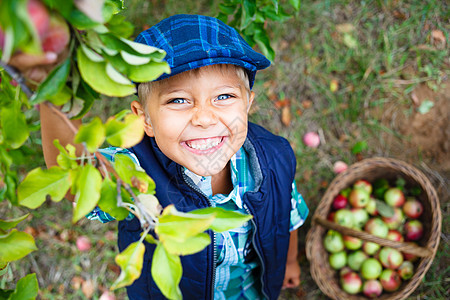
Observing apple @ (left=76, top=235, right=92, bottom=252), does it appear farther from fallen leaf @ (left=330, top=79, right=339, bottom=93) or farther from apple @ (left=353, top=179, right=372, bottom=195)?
fallen leaf @ (left=330, top=79, right=339, bottom=93)

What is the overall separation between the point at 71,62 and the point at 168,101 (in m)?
0.51

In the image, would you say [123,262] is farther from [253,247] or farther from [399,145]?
[399,145]

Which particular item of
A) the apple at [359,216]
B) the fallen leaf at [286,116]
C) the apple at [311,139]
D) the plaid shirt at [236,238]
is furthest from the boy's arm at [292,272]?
the fallen leaf at [286,116]

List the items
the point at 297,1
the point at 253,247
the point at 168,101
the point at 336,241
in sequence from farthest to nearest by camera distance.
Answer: the point at 336,241 < the point at 253,247 < the point at 297,1 < the point at 168,101

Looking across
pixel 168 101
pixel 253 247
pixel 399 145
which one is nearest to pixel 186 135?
pixel 168 101

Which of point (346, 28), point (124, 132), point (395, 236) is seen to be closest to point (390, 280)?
point (395, 236)

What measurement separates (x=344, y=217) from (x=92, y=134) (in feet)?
5.89

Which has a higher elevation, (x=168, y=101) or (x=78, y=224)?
(x=168, y=101)

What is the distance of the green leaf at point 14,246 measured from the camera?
66 cm

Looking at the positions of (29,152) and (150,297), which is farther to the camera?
(150,297)

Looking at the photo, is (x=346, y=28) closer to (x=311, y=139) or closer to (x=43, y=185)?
(x=311, y=139)

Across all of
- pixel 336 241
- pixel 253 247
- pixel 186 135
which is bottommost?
pixel 336 241

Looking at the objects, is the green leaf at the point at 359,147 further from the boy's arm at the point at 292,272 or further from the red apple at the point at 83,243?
the red apple at the point at 83,243

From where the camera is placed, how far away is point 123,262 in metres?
0.58
